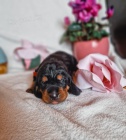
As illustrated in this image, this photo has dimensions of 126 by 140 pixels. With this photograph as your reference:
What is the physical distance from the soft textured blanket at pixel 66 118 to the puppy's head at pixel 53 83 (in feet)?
0.07

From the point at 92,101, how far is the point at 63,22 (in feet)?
2.31

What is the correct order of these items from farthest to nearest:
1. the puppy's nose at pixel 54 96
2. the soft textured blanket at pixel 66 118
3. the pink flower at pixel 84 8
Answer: the pink flower at pixel 84 8
the puppy's nose at pixel 54 96
the soft textured blanket at pixel 66 118

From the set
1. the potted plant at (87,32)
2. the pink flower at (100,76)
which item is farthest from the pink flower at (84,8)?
the pink flower at (100,76)

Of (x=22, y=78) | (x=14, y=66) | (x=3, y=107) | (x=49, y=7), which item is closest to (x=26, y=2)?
(x=49, y=7)

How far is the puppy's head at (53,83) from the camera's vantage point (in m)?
0.52

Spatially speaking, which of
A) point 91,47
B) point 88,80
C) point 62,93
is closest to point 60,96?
point 62,93

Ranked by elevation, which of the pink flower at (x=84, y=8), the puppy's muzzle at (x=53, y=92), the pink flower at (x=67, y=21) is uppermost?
the pink flower at (x=84, y=8)

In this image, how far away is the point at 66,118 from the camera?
1.38 ft

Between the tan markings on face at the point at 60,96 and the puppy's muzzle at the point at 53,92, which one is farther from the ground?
the puppy's muzzle at the point at 53,92

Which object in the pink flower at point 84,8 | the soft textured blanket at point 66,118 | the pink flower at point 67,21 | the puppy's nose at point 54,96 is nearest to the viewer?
the soft textured blanket at point 66,118

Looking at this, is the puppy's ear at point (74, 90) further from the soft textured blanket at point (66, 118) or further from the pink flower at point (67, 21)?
the pink flower at point (67, 21)

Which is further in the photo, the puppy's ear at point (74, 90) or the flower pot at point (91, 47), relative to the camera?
the flower pot at point (91, 47)

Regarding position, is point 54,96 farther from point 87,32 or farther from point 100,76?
point 87,32

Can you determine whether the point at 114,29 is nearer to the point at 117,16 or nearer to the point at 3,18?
the point at 117,16
